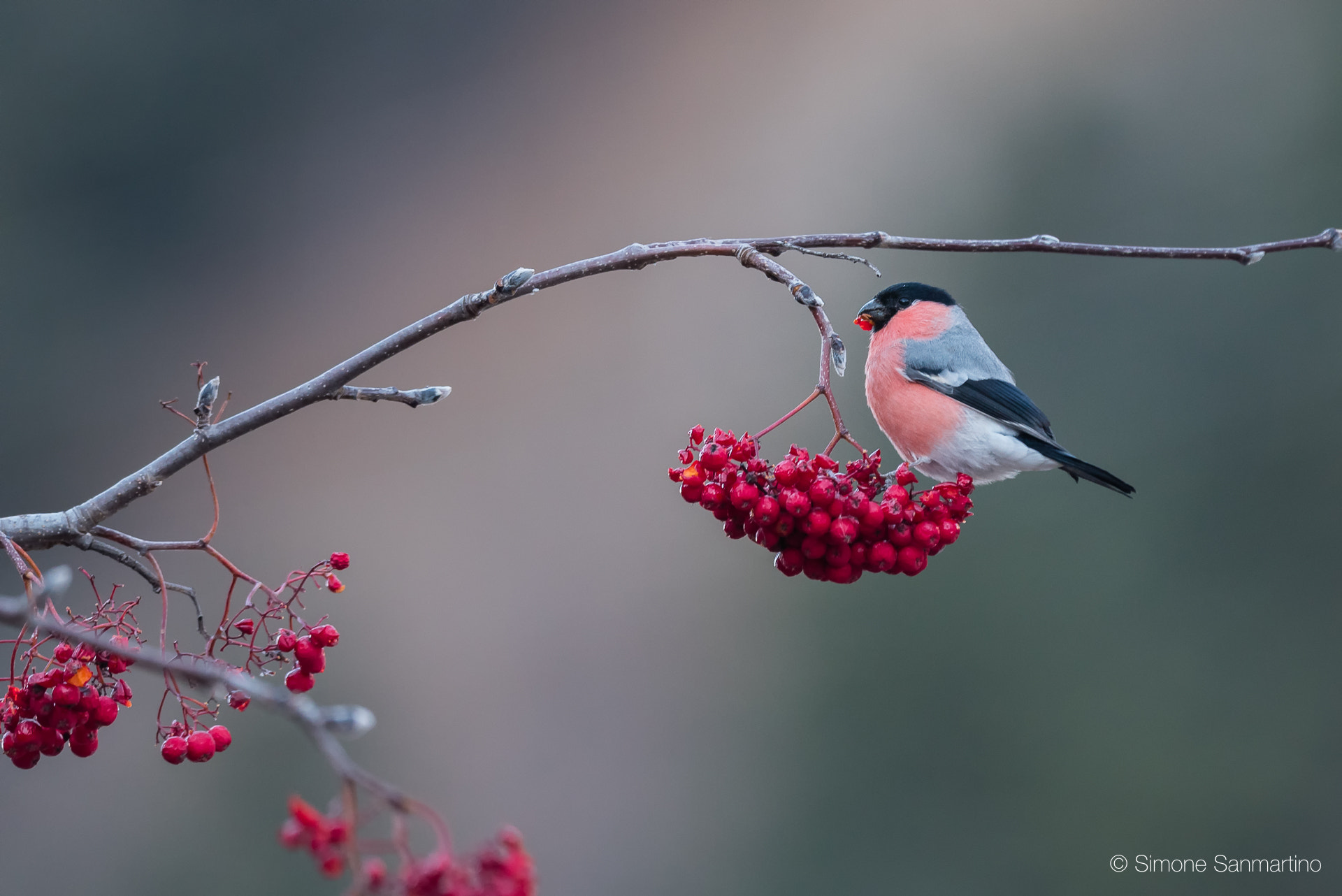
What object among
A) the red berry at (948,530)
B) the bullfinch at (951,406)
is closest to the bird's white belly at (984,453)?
the bullfinch at (951,406)

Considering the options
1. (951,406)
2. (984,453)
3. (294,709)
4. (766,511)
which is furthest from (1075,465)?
(294,709)

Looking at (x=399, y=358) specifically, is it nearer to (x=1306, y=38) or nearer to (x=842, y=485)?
(x=842, y=485)

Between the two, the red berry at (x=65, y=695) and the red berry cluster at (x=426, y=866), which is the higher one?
the red berry at (x=65, y=695)

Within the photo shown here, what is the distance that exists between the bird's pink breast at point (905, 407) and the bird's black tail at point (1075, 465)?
0.52ft

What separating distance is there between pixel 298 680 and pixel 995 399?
5.03 ft

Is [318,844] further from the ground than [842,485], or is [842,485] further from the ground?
[842,485]

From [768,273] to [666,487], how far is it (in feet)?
14.7

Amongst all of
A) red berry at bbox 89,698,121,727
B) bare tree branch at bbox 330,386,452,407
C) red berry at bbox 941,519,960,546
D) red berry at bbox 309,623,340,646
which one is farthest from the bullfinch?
red berry at bbox 89,698,121,727

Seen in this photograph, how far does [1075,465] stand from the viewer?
6.46 feet

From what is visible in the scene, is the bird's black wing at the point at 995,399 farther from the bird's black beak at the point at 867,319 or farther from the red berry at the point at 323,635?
the red berry at the point at 323,635

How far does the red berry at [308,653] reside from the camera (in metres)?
1.30

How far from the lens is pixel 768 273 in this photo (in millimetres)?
1190

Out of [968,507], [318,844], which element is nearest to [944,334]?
[968,507]

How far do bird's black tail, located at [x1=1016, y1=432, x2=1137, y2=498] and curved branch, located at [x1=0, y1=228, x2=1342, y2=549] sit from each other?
630 millimetres
